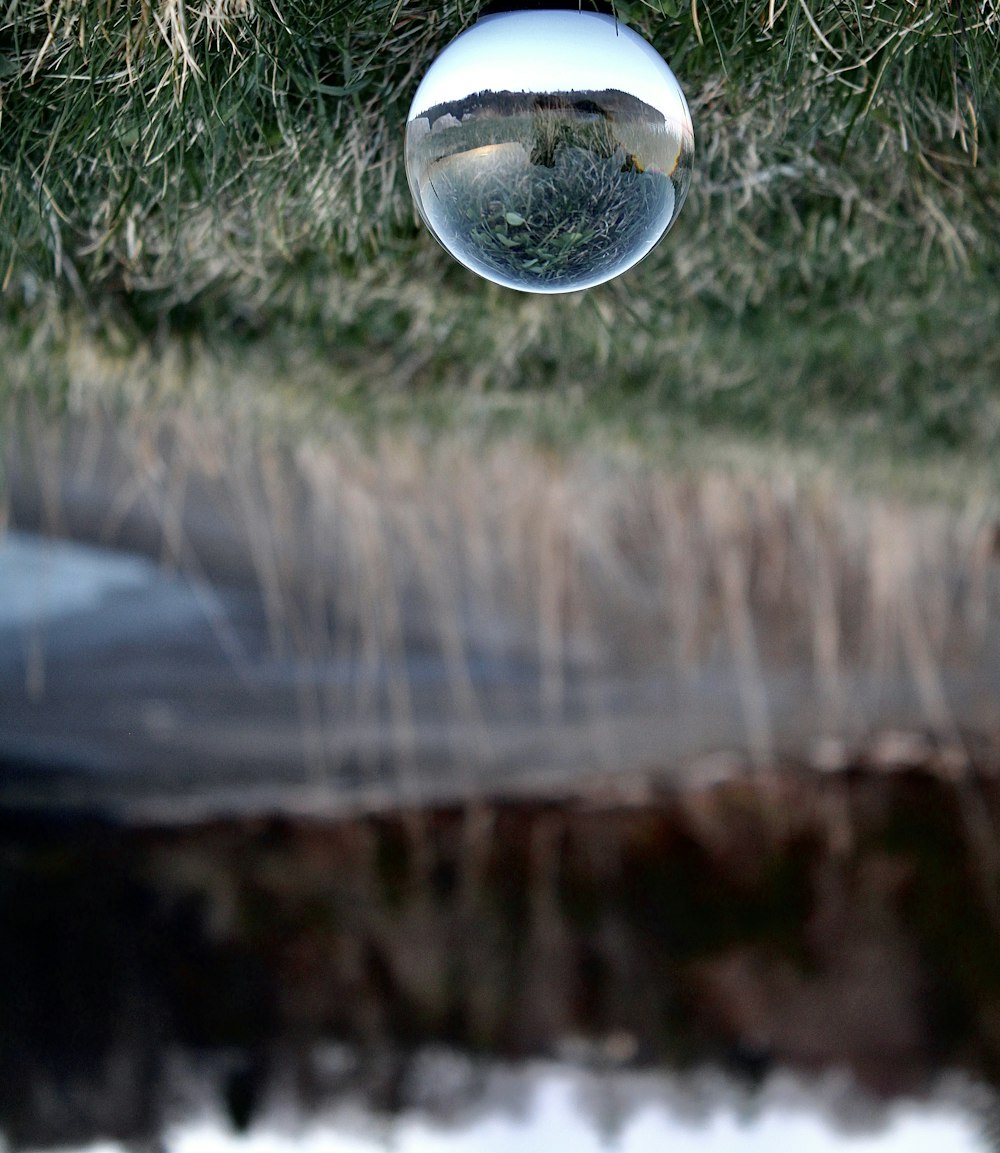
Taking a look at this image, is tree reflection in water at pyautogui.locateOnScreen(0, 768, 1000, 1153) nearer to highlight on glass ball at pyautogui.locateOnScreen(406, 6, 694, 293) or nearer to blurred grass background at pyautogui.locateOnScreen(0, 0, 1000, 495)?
blurred grass background at pyautogui.locateOnScreen(0, 0, 1000, 495)

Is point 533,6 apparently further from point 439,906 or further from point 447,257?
point 439,906

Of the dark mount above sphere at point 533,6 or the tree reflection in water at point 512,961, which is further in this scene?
the tree reflection in water at point 512,961

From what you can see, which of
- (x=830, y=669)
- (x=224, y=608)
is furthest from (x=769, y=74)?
(x=830, y=669)

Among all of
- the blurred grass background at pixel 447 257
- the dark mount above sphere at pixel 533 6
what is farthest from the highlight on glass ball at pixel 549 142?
the blurred grass background at pixel 447 257

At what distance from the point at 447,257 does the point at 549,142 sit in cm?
72

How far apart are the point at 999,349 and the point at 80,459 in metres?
2.09

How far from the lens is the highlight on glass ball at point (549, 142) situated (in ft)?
2.43

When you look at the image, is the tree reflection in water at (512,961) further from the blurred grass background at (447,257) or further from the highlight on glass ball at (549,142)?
the highlight on glass ball at (549,142)

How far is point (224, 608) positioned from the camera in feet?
11.7

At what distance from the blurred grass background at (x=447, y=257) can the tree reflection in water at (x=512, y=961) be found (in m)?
1.86

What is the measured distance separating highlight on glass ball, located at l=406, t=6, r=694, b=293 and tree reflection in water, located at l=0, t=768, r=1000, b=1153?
2.67 m

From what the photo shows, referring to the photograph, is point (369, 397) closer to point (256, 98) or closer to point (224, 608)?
point (256, 98)

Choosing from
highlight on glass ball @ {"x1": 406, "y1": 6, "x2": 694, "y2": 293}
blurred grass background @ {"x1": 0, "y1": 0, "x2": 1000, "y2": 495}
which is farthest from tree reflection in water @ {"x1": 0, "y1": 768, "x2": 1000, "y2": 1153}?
highlight on glass ball @ {"x1": 406, "y1": 6, "x2": 694, "y2": 293}

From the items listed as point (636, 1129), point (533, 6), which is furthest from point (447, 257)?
point (636, 1129)
